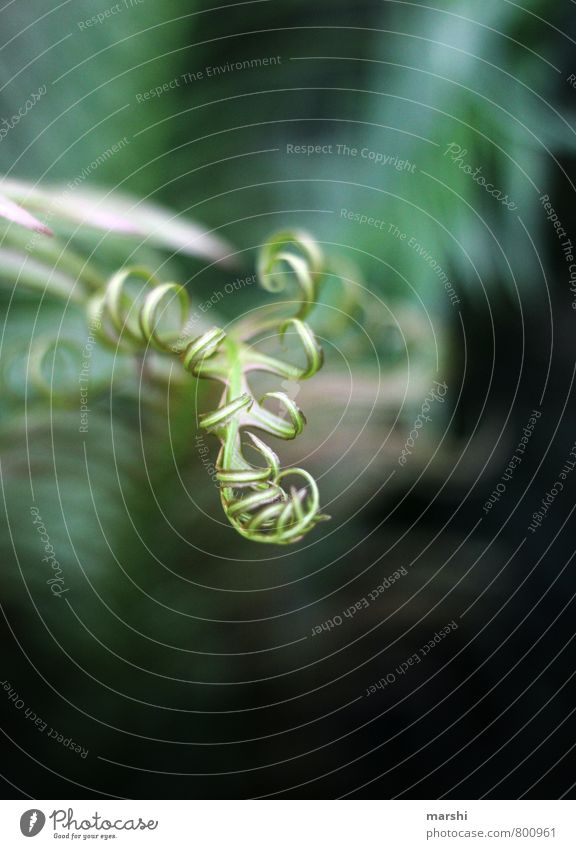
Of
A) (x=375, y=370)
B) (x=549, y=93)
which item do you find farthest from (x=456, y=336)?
(x=549, y=93)

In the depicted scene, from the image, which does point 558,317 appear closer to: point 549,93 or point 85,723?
point 549,93

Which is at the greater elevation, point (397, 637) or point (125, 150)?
point (125, 150)

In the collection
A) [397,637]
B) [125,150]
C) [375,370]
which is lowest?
[397,637]
